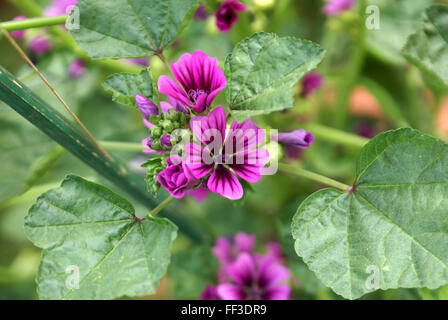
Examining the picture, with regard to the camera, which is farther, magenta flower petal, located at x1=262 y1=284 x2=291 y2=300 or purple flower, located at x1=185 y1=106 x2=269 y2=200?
magenta flower petal, located at x1=262 y1=284 x2=291 y2=300

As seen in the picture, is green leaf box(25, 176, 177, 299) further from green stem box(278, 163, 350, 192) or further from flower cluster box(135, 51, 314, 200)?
green stem box(278, 163, 350, 192)

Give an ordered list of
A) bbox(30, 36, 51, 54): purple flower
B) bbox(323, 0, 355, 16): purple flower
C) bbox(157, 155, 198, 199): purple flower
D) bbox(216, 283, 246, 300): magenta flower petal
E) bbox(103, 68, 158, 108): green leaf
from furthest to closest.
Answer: bbox(323, 0, 355, 16): purple flower
bbox(30, 36, 51, 54): purple flower
bbox(216, 283, 246, 300): magenta flower petal
bbox(103, 68, 158, 108): green leaf
bbox(157, 155, 198, 199): purple flower

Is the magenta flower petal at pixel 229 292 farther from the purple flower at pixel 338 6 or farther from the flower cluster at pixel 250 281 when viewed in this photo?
the purple flower at pixel 338 6

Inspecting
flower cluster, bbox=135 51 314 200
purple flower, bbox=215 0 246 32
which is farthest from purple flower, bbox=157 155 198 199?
purple flower, bbox=215 0 246 32

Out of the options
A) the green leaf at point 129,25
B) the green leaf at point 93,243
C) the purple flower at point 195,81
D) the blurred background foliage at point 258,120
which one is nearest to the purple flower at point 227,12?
the blurred background foliage at point 258,120

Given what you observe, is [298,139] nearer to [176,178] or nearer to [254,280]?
[176,178]

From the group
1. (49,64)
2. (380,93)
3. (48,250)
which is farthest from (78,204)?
(380,93)
